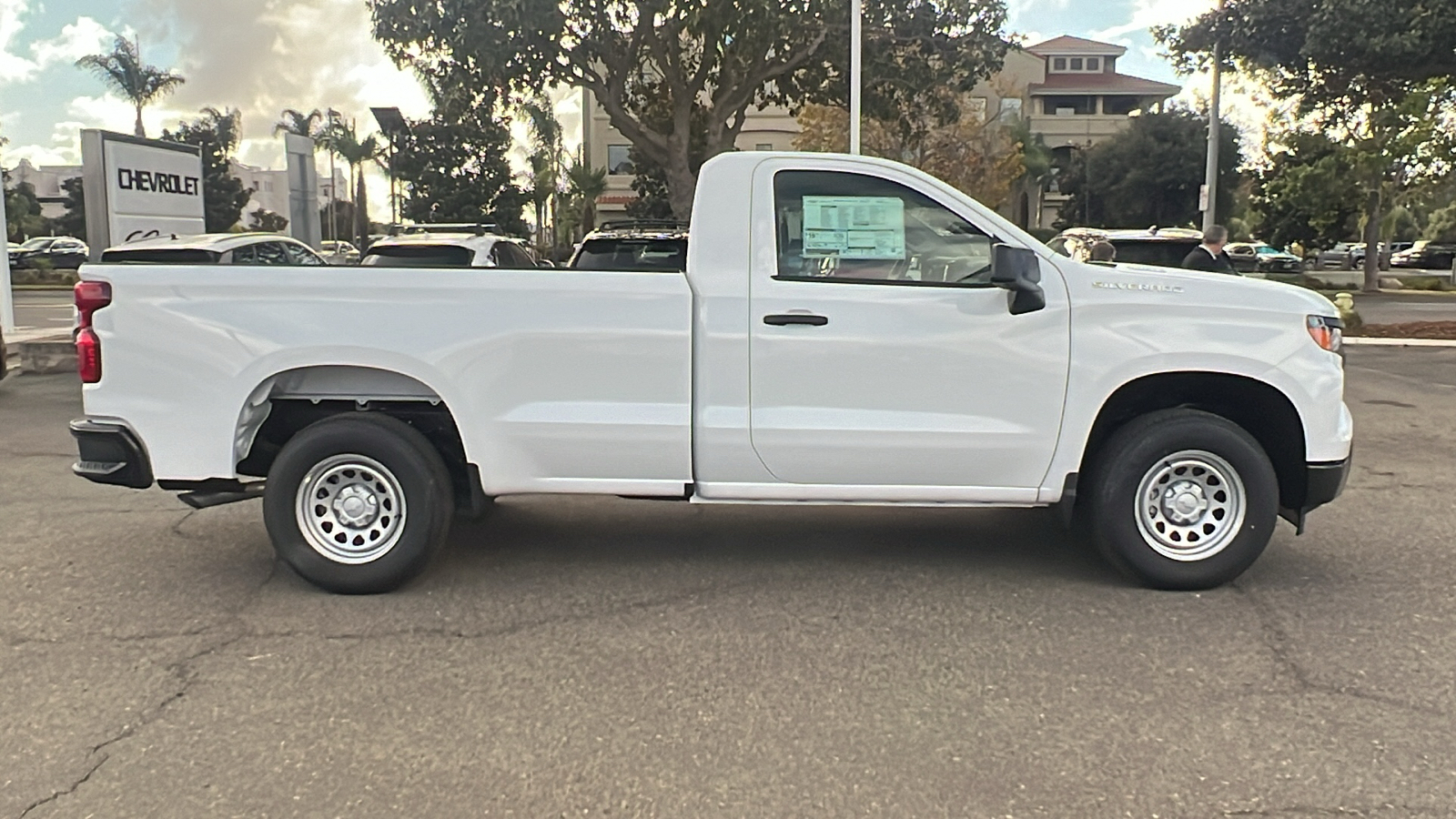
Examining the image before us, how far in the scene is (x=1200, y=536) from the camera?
17.5 ft

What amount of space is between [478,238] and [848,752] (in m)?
10.5

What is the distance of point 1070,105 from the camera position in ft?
232

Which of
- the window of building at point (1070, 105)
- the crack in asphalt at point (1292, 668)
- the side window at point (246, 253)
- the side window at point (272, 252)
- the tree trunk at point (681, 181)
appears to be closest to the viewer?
the crack in asphalt at point (1292, 668)

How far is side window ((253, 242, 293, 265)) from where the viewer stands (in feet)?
42.8

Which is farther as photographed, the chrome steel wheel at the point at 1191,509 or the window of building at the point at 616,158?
the window of building at the point at 616,158

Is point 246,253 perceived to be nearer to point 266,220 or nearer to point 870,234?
point 870,234

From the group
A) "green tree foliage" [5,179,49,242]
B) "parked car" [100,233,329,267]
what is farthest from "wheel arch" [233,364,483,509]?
"green tree foliage" [5,179,49,242]

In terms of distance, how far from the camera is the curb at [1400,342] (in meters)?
17.0

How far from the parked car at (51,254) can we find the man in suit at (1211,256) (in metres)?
38.5

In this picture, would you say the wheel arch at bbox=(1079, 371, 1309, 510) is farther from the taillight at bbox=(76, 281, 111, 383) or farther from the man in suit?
the man in suit

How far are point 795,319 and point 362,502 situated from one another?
2.11 m

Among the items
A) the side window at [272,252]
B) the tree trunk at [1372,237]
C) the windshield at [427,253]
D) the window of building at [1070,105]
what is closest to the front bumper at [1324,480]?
the windshield at [427,253]

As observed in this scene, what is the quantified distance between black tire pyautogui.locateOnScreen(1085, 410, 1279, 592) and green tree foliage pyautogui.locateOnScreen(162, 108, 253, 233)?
5740 cm

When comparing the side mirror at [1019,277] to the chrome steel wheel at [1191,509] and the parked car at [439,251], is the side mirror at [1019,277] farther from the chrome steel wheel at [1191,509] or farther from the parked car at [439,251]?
the parked car at [439,251]
